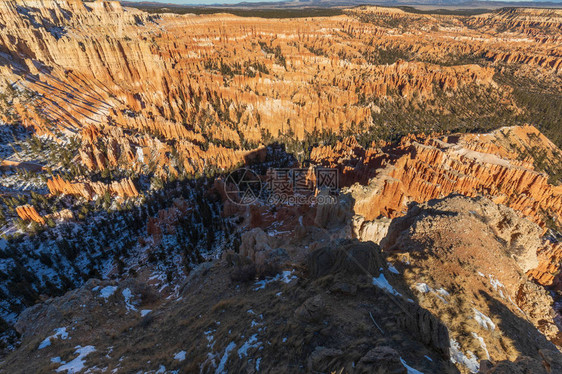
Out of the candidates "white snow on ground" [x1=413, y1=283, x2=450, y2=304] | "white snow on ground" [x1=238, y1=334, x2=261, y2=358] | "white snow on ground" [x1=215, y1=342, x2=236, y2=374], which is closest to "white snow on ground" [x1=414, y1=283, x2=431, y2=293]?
"white snow on ground" [x1=413, y1=283, x2=450, y2=304]

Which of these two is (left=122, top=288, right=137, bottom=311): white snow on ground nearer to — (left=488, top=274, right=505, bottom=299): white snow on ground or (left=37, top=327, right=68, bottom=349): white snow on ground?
(left=37, top=327, right=68, bottom=349): white snow on ground

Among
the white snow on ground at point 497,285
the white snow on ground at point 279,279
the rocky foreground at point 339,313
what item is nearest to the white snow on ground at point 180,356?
the rocky foreground at point 339,313

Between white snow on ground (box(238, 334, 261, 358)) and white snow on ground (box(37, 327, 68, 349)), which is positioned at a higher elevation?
white snow on ground (box(238, 334, 261, 358))

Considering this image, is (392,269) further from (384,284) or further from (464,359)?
(464,359)

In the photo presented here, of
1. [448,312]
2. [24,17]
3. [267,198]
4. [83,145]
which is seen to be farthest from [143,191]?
[24,17]

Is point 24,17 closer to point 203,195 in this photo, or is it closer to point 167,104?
point 167,104

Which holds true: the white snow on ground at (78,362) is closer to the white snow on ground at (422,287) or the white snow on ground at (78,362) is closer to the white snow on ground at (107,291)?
the white snow on ground at (107,291)
